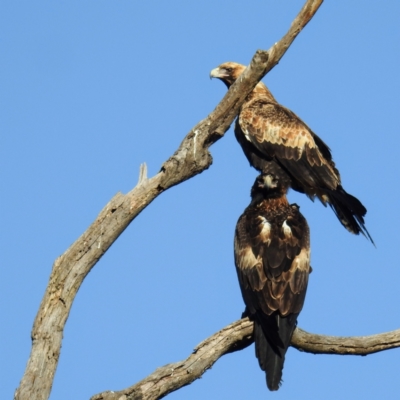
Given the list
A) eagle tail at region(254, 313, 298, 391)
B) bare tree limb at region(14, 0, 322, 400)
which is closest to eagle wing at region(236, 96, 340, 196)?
bare tree limb at region(14, 0, 322, 400)

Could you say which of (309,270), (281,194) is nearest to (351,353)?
(309,270)

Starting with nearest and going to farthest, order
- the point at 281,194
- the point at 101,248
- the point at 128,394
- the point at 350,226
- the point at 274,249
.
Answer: the point at 128,394 < the point at 101,248 < the point at 274,249 < the point at 281,194 < the point at 350,226

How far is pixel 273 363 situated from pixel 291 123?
4256mm

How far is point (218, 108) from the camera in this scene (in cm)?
762

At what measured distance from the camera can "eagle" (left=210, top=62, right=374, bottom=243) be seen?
10438 millimetres

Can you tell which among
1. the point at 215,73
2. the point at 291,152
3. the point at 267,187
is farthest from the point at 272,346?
the point at 215,73

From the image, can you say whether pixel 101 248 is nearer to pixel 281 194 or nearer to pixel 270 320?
pixel 270 320

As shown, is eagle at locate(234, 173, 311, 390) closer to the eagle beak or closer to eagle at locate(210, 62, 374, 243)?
eagle at locate(210, 62, 374, 243)

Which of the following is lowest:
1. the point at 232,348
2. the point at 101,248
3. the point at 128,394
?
the point at 128,394

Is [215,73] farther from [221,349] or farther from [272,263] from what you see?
[221,349]

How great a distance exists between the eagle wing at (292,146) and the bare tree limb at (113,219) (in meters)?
3.02

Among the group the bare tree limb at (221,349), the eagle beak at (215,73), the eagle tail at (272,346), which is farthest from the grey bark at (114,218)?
the eagle beak at (215,73)

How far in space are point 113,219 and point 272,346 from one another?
1.65 m

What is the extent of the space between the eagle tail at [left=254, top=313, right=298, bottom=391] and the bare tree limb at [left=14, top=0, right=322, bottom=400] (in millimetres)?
1389
